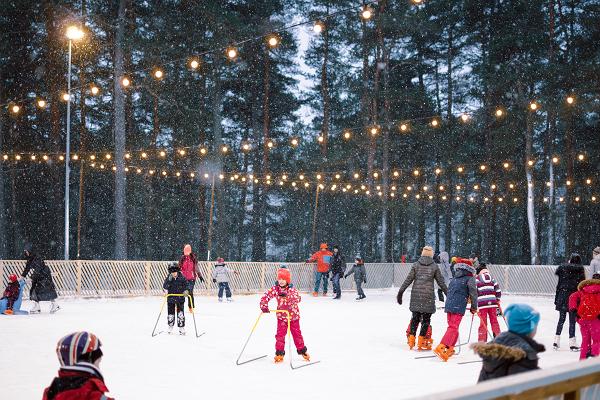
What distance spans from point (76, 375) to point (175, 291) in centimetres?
772

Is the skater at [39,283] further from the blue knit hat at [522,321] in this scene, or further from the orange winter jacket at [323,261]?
the blue knit hat at [522,321]

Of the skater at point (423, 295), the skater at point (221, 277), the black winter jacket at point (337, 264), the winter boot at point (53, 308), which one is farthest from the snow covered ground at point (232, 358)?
the black winter jacket at point (337, 264)

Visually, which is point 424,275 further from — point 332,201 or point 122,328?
point 332,201

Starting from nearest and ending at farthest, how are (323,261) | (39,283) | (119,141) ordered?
(39,283), (323,261), (119,141)

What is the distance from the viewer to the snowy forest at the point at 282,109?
29.6 meters

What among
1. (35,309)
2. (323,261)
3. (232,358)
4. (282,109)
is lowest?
(232,358)

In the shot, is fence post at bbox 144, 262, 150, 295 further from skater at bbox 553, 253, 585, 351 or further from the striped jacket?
skater at bbox 553, 253, 585, 351

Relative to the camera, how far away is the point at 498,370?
12.3 feet

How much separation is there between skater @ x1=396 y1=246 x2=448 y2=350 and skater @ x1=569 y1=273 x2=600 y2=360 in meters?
2.02

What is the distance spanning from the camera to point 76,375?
3611 millimetres

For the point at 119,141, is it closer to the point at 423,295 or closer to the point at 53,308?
the point at 53,308

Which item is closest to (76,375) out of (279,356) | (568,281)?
(279,356)

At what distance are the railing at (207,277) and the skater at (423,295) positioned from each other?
1126cm

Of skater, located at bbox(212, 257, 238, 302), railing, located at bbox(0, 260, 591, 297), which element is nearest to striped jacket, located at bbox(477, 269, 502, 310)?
skater, located at bbox(212, 257, 238, 302)
